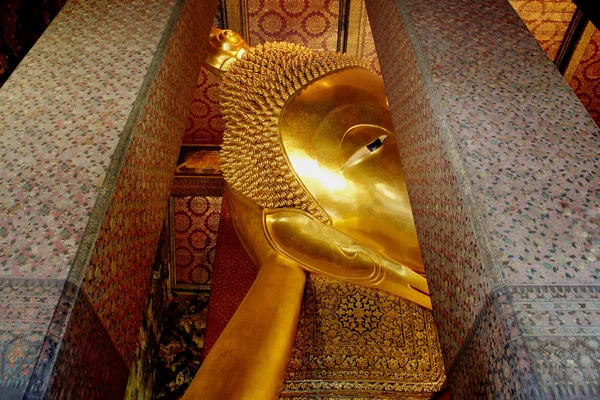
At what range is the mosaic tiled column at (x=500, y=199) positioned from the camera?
26.4 inches

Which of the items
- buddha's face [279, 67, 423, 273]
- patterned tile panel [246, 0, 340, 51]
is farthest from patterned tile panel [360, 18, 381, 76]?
buddha's face [279, 67, 423, 273]

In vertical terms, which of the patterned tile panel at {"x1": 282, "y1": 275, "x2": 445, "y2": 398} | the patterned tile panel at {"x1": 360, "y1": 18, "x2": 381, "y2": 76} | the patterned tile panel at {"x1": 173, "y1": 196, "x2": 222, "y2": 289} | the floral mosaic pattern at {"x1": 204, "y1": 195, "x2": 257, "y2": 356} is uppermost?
the patterned tile panel at {"x1": 360, "y1": 18, "x2": 381, "y2": 76}

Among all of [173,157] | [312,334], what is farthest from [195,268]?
[173,157]

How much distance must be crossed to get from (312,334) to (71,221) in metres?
1.48

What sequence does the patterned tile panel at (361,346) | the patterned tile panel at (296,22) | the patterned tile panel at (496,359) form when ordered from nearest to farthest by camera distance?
the patterned tile panel at (496,359) → the patterned tile panel at (361,346) → the patterned tile panel at (296,22)

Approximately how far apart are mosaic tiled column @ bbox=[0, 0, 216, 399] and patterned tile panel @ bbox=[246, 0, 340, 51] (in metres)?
1.65

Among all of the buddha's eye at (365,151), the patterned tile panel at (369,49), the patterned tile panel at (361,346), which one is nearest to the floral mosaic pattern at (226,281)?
the patterned tile panel at (361,346)

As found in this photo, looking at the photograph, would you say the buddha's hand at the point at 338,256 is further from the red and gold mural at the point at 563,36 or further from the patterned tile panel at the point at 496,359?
the red and gold mural at the point at 563,36

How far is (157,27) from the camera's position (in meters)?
1.33

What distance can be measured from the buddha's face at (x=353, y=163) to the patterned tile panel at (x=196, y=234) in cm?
160

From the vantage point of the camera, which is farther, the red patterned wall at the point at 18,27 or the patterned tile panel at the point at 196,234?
the patterned tile panel at the point at 196,234

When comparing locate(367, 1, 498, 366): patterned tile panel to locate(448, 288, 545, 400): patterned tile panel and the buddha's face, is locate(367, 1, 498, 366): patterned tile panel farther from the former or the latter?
the buddha's face

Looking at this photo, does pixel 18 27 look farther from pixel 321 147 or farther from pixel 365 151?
pixel 365 151

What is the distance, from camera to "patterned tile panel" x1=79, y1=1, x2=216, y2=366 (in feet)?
2.82
